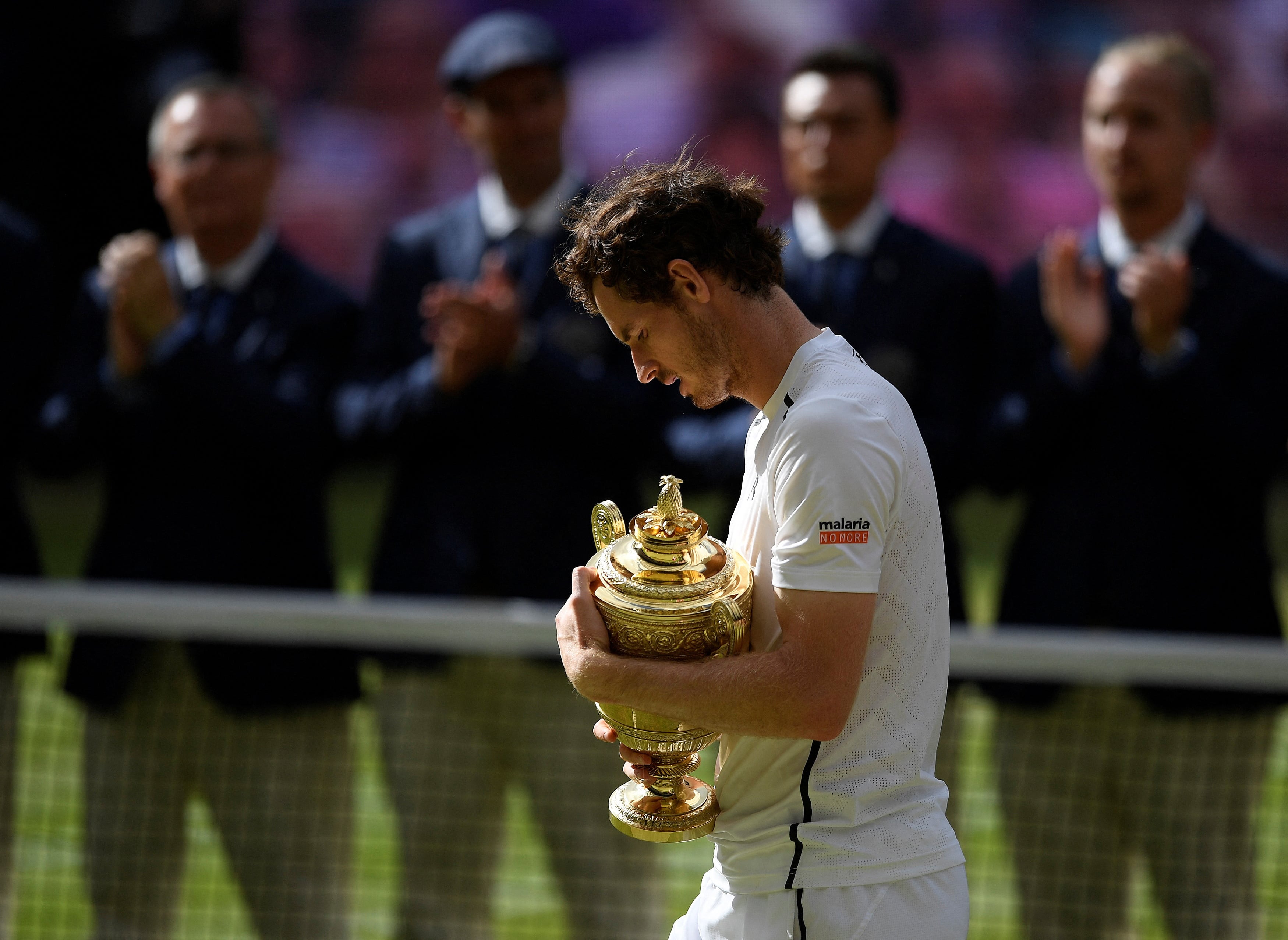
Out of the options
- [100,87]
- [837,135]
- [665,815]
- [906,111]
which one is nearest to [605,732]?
[665,815]

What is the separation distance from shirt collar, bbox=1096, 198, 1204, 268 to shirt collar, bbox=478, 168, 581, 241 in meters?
1.96

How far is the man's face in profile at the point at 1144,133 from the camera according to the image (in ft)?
16.3

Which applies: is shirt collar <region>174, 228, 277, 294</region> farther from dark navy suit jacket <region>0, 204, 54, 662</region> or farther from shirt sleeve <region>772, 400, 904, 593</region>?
shirt sleeve <region>772, 400, 904, 593</region>

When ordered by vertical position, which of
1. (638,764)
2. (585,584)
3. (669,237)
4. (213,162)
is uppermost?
(669,237)

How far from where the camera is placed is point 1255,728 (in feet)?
15.2

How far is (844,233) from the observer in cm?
516

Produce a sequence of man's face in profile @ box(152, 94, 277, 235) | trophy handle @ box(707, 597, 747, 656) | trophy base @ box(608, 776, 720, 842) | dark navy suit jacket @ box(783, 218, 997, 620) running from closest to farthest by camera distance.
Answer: trophy handle @ box(707, 597, 747, 656) < trophy base @ box(608, 776, 720, 842) < dark navy suit jacket @ box(783, 218, 997, 620) < man's face in profile @ box(152, 94, 277, 235)

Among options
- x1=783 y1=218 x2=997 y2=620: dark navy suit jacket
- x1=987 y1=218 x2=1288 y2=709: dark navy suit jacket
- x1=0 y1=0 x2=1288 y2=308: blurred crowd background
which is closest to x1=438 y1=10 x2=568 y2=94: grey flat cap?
x1=783 y1=218 x2=997 y2=620: dark navy suit jacket

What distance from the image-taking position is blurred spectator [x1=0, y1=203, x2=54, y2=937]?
512 cm

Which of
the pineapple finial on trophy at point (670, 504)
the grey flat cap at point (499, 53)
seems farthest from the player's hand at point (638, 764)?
the grey flat cap at point (499, 53)

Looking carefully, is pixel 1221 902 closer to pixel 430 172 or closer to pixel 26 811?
pixel 26 811

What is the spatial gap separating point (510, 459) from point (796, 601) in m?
2.58

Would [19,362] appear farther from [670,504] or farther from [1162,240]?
[1162,240]

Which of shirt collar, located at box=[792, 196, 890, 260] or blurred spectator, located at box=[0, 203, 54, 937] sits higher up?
shirt collar, located at box=[792, 196, 890, 260]
